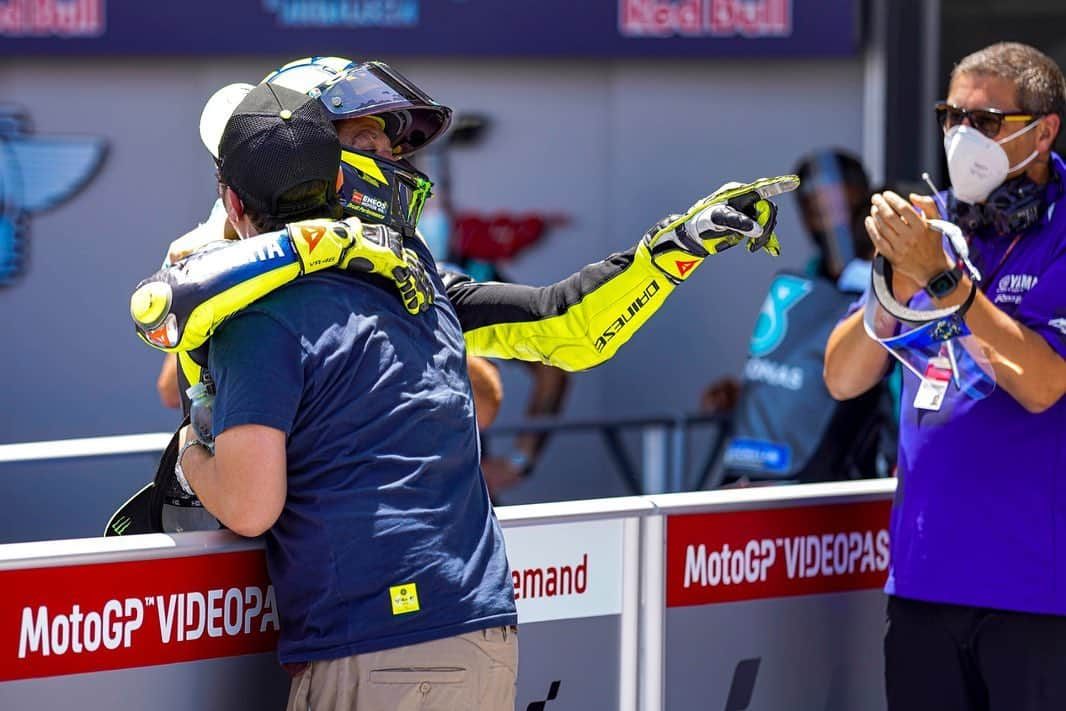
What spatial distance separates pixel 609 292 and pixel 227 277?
2.41 ft

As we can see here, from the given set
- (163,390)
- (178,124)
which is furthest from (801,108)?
(163,390)

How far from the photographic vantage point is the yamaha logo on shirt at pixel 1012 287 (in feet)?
9.81

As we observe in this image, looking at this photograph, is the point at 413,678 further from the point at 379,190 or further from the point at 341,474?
the point at 379,190

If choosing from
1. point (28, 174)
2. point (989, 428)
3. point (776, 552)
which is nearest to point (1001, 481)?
point (989, 428)

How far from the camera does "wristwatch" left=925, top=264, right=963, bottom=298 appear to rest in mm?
2826

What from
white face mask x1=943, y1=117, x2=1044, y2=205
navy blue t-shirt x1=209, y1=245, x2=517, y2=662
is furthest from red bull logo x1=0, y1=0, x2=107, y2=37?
navy blue t-shirt x1=209, y1=245, x2=517, y2=662

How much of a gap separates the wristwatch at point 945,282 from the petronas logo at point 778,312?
1.76 meters

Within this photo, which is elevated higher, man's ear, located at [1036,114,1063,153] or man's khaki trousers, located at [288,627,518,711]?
man's ear, located at [1036,114,1063,153]

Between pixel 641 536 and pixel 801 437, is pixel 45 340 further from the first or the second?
pixel 641 536

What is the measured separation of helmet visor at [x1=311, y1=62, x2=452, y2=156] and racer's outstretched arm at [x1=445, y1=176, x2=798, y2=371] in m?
0.31

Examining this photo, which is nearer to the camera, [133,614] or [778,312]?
[133,614]

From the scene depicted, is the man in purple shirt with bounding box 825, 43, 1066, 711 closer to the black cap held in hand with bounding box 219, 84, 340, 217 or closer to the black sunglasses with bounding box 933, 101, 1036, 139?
the black sunglasses with bounding box 933, 101, 1036, 139

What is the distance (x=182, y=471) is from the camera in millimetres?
2498

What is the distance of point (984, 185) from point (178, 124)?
488 centimetres
